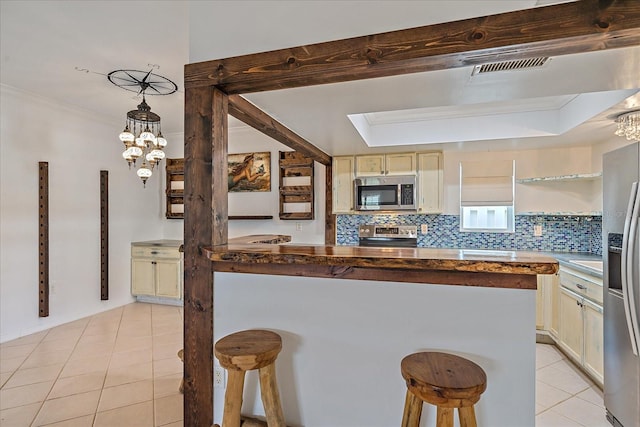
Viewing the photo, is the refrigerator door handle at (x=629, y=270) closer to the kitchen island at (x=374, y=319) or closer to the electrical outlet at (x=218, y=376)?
the kitchen island at (x=374, y=319)

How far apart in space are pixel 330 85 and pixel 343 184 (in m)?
2.39

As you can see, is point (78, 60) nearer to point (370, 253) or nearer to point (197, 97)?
point (197, 97)

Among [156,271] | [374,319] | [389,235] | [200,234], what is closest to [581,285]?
[389,235]

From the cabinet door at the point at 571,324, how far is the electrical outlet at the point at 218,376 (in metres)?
2.97

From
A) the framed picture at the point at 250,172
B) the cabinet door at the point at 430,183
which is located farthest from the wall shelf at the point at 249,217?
the cabinet door at the point at 430,183

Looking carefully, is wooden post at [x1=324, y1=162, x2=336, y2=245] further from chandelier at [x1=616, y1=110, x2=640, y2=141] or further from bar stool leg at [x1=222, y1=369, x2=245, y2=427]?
bar stool leg at [x1=222, y1=369, x2=245, y2=427]

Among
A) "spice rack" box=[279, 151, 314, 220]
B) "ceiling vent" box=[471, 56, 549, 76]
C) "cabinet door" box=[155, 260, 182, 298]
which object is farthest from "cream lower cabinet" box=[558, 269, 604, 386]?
"cabinet door" box=[155, 260, 182, 298]

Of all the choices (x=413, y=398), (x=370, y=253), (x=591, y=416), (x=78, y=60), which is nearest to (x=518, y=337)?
(x=413, y=398)

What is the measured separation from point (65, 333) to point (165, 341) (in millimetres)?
1234

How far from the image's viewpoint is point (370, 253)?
5.47 feet

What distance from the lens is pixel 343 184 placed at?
14.6 feet

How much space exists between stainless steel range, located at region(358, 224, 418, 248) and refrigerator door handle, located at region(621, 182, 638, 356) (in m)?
2.45

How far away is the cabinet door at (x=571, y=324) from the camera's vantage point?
113 inches

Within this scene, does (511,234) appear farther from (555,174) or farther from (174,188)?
(174,188)
